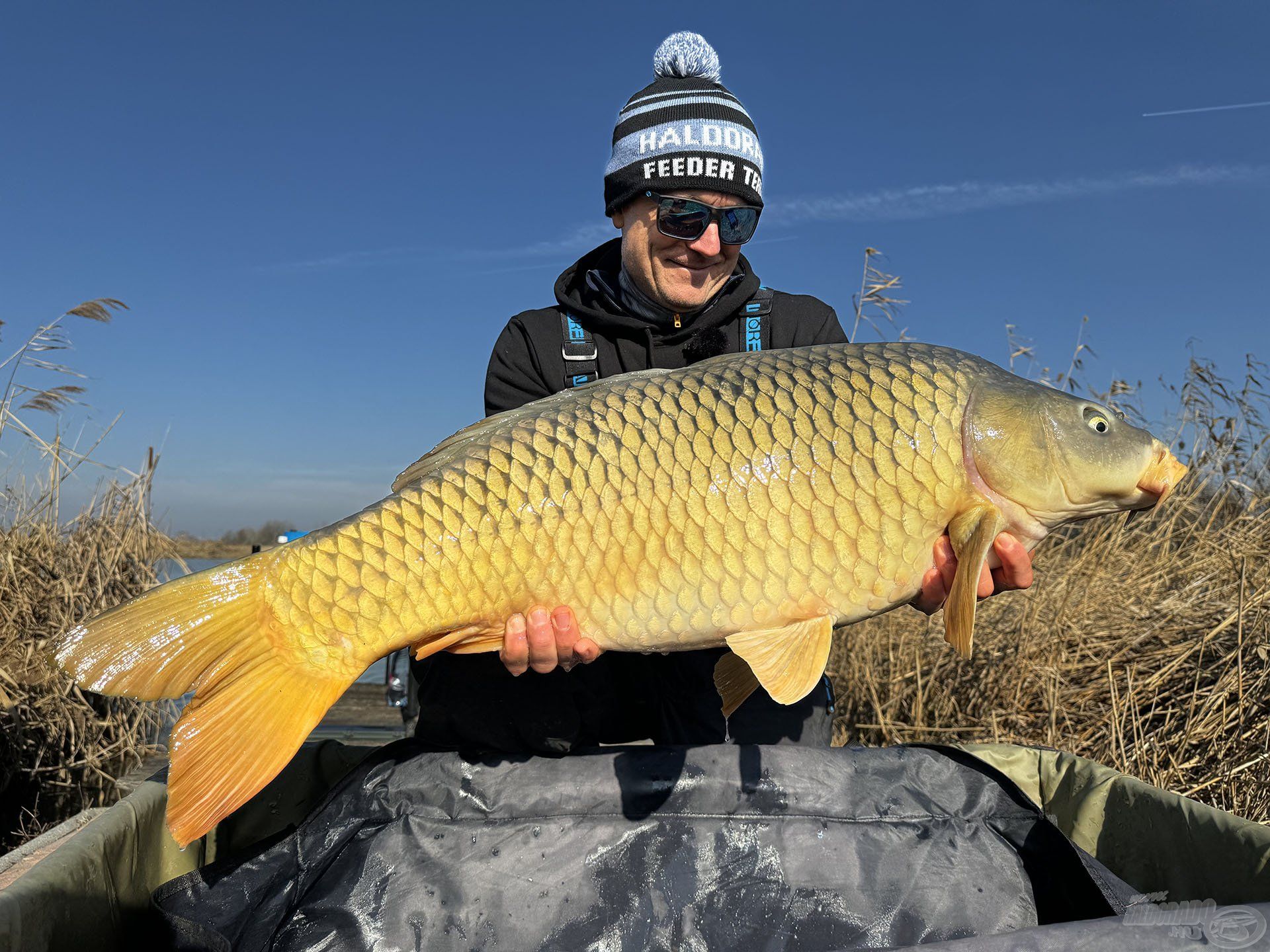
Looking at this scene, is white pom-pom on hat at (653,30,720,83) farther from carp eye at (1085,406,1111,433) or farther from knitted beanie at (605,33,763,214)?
carp eye at (1085,406,1111,433)

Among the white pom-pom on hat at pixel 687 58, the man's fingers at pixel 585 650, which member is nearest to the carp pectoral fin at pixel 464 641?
the man's fingers at pixel 585 650

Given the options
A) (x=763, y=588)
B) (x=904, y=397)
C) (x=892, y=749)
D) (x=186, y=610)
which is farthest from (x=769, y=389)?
(x=186, y=610)

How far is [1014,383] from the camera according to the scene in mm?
1645

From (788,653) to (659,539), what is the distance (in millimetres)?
277

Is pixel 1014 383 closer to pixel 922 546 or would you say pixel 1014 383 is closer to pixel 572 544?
pixel 922 546

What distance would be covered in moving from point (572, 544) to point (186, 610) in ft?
1.96

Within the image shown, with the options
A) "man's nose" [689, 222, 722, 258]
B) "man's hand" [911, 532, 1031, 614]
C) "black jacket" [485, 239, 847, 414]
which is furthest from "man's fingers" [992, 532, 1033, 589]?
"man's nose" [689, 222, 722, 258]

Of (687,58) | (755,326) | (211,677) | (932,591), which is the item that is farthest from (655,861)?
(687,58)

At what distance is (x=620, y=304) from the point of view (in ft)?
7.75

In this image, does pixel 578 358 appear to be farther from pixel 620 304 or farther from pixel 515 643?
pixel 515 643

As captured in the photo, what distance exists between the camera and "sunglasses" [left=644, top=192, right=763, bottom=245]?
84.7 inches

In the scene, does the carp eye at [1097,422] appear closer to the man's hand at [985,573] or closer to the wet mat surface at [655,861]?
the man's hand at [985,573]

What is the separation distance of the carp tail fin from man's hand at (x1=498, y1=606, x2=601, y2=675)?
10.5 inches

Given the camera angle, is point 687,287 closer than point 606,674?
No
